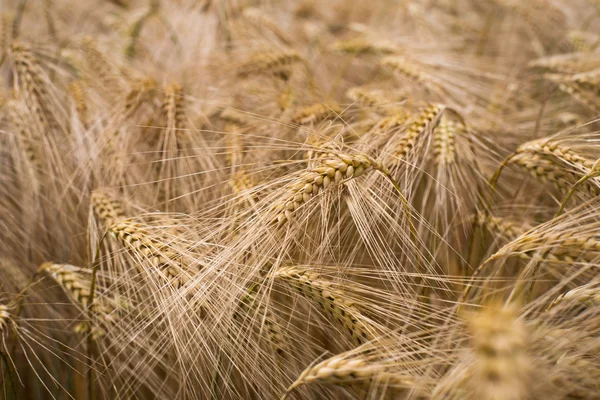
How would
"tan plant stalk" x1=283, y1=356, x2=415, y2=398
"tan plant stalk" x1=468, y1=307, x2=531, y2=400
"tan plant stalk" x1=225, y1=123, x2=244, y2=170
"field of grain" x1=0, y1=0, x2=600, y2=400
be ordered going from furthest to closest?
"tan plant stalk" x1=225, y1=123, x2=244, y2=170 < "field of grain" x1=0, y1=0, x2=600, y2=400 < "tan plant stalk" x1=283, y1=356, x2=415, y2=398 < "tan plant stalk" x1=468, y1=307, x2=531, y2=400

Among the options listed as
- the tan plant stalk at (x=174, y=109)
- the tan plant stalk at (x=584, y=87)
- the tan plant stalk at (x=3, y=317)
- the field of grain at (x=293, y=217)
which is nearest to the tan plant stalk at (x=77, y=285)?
the field of grain at (x=293, y=217)

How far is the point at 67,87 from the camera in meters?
1.53

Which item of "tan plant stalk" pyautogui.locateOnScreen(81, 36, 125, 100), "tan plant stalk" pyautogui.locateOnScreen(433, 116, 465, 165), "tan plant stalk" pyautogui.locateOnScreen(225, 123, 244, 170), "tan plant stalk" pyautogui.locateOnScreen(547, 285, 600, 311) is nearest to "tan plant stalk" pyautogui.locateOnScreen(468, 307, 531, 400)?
"tan plant stalk" pyautogui.locateOnScreen(547, 285, 600, 311)

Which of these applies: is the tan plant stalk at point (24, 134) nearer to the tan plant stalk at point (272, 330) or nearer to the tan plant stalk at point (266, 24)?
the tan plant stalk at point (272, 330)

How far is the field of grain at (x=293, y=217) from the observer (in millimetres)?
841

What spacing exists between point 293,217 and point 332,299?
0.16m

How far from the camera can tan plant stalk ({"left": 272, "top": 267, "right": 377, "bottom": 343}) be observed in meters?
0.88

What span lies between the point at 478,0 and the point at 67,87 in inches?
78.4

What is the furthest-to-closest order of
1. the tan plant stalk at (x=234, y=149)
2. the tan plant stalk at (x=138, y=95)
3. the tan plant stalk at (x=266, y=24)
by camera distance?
the tan plant stalk at (x=266, y=24)
the tan plant stalk at (x=138, y=95)
the tan plant stalk at (x=234, y=149)

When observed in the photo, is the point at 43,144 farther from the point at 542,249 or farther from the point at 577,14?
the point at 577,14

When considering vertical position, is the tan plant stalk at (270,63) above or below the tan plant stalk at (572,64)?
above

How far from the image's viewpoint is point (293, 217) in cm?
94

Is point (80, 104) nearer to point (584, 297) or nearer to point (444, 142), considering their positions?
point (444, 142)

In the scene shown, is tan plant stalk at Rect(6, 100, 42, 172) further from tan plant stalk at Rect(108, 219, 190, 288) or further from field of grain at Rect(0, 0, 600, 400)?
tan plant stalk at Rect(108, 219, 190, 288)
